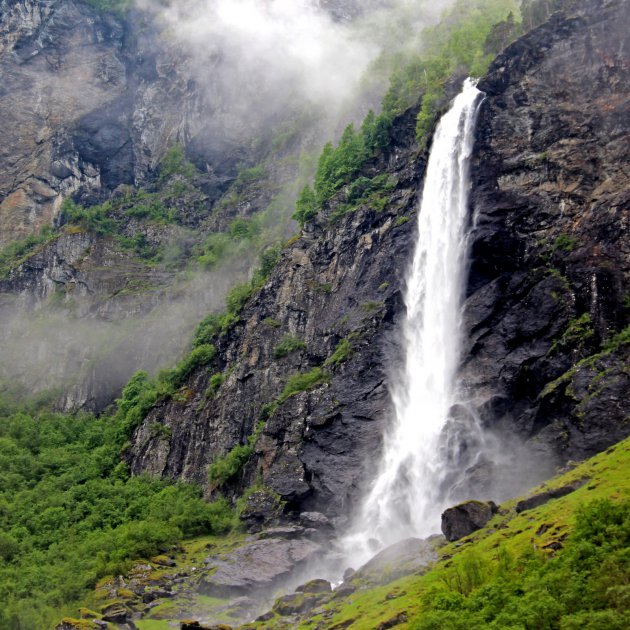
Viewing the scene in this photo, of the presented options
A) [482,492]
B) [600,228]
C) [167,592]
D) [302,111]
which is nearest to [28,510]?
[167,592]

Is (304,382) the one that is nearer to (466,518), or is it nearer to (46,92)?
(466,518)

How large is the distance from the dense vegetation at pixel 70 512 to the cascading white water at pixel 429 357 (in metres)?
17.4

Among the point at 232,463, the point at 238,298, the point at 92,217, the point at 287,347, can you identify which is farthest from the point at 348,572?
the point at 92,217

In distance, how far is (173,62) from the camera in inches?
6516

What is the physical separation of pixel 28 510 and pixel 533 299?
55.0 m

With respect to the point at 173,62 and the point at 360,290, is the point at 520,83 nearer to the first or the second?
the point at 360,290

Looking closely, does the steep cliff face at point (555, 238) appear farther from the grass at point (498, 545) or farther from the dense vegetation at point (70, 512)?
the dense vegetation at point (70, 512)

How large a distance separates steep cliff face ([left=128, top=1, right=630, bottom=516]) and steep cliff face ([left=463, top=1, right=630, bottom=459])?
0.13 metres

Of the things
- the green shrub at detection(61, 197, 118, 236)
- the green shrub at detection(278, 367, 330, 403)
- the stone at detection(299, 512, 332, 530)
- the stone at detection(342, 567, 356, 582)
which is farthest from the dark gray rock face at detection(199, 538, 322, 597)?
the green shrub at detection(61, 197, 118, 236)

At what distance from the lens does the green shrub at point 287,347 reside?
8419 cm

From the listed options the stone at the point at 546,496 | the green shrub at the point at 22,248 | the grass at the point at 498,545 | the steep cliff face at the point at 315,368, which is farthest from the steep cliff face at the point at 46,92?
the stone at the point at 546,496

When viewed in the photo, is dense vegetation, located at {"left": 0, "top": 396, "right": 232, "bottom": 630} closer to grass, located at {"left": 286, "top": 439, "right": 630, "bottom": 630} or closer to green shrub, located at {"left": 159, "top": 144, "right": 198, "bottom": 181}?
grass, located at {"left": 286, "top": 439, "right": 630, "bottom": 630}

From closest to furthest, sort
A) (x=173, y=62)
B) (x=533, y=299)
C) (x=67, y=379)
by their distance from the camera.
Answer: (x=533, y=299)
(x=67, y=379)
(x=173, y=62)

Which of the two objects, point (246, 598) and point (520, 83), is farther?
point (520, 83)
